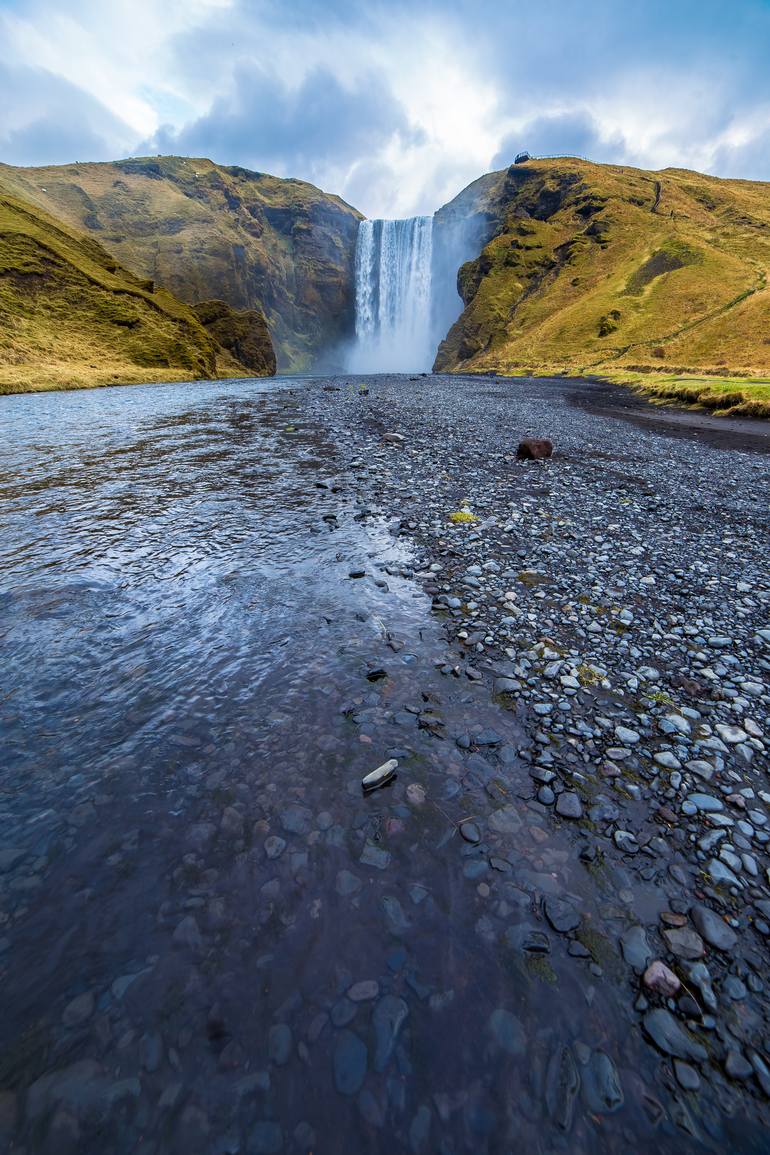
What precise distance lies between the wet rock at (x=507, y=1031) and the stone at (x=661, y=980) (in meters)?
0.91

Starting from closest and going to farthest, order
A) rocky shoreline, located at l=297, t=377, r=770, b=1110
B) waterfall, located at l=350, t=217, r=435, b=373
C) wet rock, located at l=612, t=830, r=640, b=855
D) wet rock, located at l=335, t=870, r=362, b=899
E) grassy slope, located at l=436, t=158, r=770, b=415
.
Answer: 1. rocky shoreline, located at l=297, t=377, r=770, b=1110
2. wet rock, located at l=335, t=870, r=362, b=899
3. wet rock, located at l=612, t=830, r=640, b=855
4. grassy slope, located at l=436, t=158, r=770, b=415
5. waterfall, located at l=350, t=217, r=435, b=373

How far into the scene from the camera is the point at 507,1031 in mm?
2682

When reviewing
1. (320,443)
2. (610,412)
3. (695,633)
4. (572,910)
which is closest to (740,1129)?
(572,910)

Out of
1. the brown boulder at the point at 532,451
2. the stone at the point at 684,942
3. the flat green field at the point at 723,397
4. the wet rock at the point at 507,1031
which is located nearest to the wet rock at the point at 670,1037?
the stone at the point at 684,942

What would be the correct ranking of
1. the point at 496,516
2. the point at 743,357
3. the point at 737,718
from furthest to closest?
1. the point at 743,357
2. the point at 496,516
3. the point at 737,718

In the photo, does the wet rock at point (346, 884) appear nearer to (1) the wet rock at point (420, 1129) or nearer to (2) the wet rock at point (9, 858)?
(1) the wet rock at point (420, 1129)

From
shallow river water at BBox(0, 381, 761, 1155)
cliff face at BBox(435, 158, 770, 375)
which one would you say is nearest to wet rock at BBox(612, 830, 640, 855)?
shallow river water at BBox(0, 381, 761, 1155)

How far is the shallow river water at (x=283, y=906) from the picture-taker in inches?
93.0

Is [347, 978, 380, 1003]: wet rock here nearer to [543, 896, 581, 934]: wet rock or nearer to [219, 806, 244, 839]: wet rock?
[543, 896, 581, 934]: wet rock

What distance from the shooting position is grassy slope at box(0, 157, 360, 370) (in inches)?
5635

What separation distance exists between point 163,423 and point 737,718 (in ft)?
92.3

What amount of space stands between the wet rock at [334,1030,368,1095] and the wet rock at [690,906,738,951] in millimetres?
2410

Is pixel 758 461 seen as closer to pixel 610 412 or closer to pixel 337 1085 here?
pixel 610 412

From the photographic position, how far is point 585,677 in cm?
566
